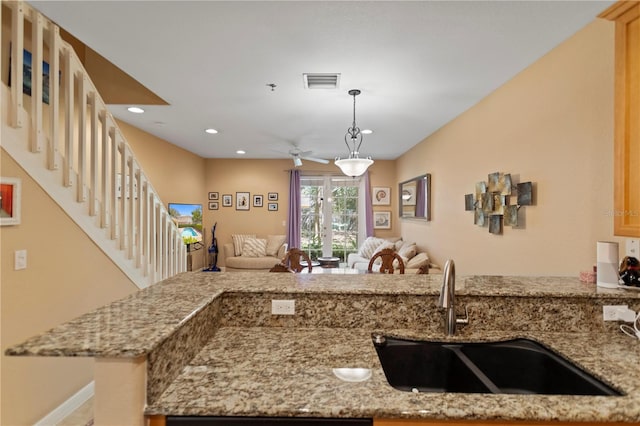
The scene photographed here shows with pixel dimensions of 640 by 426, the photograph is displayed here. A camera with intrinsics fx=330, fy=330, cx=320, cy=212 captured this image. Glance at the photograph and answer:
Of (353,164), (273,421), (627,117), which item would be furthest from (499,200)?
(273,421)

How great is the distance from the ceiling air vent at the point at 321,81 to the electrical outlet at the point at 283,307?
2.19m

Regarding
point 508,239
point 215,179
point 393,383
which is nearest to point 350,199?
point 215,179

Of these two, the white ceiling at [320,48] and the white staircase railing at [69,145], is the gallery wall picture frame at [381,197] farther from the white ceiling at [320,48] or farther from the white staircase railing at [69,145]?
the white staircase railing at [69,145]

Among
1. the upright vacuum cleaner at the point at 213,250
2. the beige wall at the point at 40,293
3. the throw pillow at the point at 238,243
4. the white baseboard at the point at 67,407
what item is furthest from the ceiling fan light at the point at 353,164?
the upright vacuum cleaner at the point at 213,250

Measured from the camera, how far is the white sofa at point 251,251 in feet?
22.0

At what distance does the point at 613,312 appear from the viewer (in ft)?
4.58

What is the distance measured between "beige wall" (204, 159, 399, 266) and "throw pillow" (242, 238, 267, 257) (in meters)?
0.49

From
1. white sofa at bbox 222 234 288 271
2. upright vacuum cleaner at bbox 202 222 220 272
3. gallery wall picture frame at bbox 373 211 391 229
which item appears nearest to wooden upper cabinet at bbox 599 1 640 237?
white sofa at bbox 222 234 288 271

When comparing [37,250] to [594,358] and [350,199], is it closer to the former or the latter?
[594,358]

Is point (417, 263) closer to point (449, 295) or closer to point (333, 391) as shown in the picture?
point (449, 295)

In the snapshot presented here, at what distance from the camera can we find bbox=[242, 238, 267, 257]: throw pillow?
7.05 m

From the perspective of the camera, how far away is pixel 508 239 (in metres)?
2.94

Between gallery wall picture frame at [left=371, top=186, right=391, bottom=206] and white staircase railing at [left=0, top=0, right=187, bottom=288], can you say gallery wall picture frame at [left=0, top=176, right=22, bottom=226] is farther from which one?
gallery wall picture frame at [left=371, top=186, right=391, bottom=206]

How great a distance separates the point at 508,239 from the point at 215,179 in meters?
6.28
